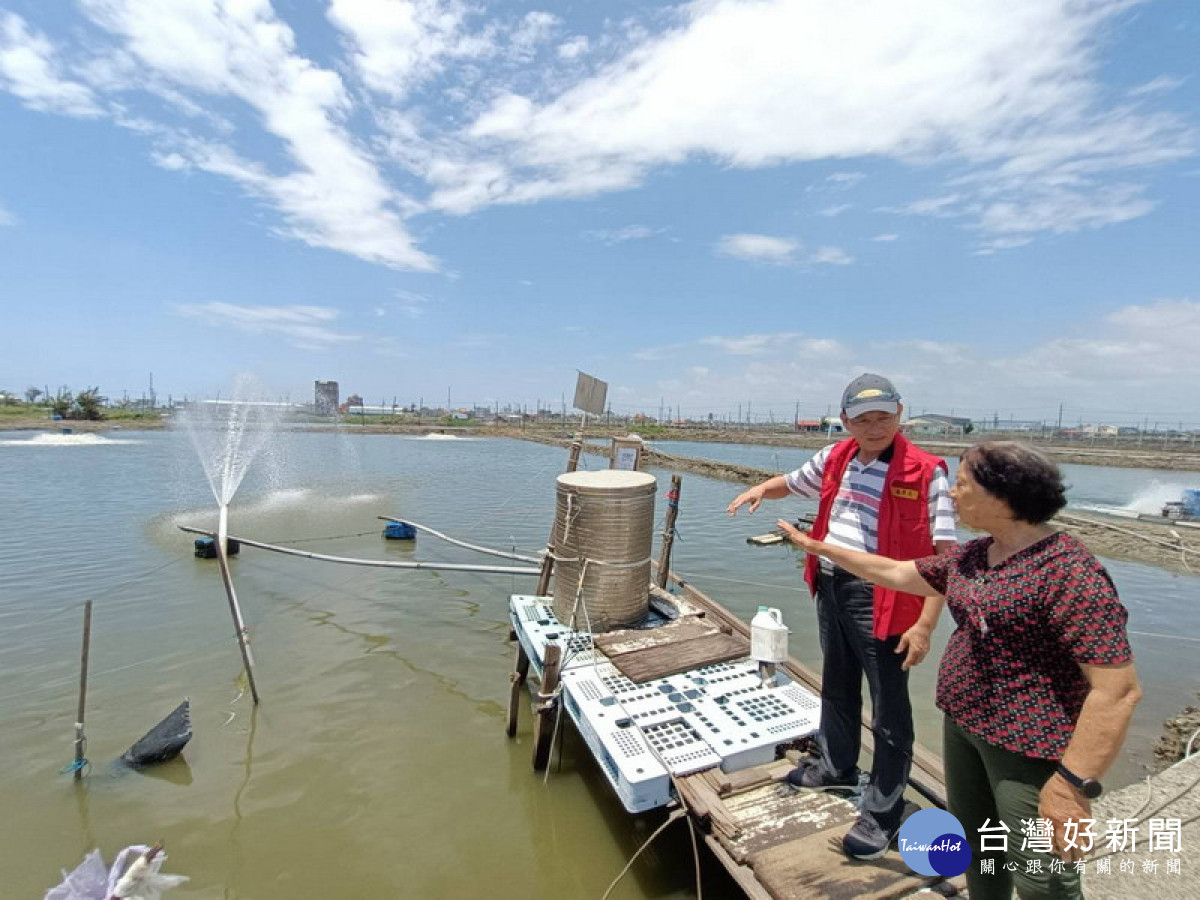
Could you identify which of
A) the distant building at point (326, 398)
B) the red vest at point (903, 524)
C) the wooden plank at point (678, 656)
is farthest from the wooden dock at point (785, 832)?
the distant building at point (326, 398)

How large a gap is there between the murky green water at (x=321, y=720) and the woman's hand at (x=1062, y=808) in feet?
8.86

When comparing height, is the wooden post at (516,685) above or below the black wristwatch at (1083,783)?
below

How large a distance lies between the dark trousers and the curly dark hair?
1.10 metres

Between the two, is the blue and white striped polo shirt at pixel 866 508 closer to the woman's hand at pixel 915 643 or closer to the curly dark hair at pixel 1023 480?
the woman's hand at pixel 915 643

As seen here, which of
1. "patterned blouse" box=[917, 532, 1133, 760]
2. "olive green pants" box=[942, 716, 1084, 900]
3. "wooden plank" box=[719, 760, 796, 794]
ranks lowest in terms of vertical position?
"wooden plank" box=[719, 760, 796, 794]

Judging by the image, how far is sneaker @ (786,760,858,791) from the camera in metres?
3.39

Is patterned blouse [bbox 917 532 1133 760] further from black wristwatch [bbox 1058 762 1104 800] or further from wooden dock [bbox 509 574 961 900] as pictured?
wooden dock [bbox 509 574 961 900]

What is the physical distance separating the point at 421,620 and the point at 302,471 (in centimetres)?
2272

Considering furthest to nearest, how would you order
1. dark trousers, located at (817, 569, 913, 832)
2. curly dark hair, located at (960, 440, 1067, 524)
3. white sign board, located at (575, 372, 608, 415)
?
white sign board, located at (575, 372, 608, 415)
dark trousers, located at (817, 569, 913, 832)
curly dark hair, located at (960, 440, 1067, 524)

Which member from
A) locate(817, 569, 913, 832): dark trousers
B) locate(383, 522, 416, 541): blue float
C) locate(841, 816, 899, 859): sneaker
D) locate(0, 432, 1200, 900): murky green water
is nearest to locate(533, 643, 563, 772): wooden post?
locate(0, 432, 1200, 900): murky green water

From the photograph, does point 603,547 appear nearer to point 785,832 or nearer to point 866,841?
point 785,832

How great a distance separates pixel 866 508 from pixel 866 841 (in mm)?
1739

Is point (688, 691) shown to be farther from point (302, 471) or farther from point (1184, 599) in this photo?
point (302, 471)

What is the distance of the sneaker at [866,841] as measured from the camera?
9.32 ft
